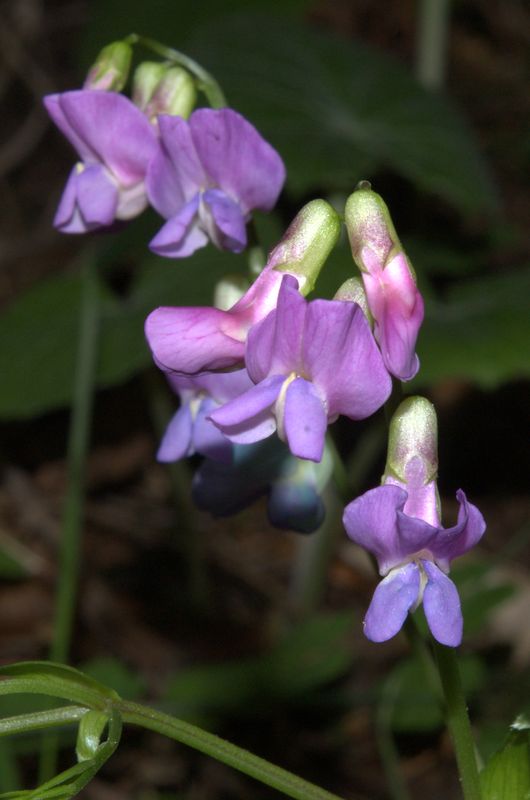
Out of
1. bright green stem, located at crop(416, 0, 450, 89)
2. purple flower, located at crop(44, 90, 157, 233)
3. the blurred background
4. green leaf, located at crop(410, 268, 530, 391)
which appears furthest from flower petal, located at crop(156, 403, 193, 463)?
bright green stem, located at crop(416, 0, 450, 89)

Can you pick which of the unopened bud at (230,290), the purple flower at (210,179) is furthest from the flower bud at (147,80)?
the unopened bud at (230,290)

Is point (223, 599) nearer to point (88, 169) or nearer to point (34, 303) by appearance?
point (34, 303)

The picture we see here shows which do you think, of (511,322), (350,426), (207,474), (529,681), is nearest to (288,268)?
(207,474)

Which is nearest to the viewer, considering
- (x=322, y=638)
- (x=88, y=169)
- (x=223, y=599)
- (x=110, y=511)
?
(x=88, y=169)

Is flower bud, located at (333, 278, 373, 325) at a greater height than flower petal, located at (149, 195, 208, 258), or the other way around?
flower petal, located at (149, 195, 208, 258)

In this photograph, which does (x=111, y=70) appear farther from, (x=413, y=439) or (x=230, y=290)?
(x=413, y=439)

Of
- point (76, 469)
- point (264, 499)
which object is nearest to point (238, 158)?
point (76, 469)

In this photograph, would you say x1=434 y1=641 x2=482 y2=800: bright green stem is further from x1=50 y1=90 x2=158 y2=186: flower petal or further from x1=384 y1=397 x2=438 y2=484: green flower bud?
x1=50 y1=90 x2=158 y2=186: flower petal
